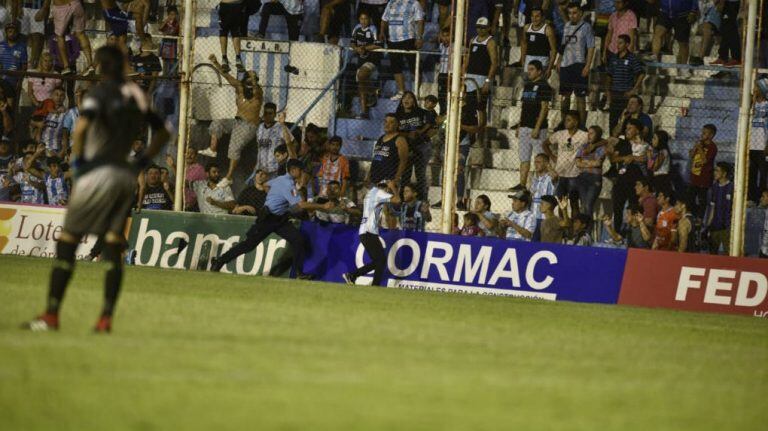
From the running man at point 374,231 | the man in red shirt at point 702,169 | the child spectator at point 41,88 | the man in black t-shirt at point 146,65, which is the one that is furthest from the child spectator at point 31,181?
the man in red shirt at point 702,169

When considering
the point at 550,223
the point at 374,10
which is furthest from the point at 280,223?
the point at 374,10

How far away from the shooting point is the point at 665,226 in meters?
20.7

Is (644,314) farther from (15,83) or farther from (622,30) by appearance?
(15,83)

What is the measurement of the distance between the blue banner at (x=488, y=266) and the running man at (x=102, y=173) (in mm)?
10885

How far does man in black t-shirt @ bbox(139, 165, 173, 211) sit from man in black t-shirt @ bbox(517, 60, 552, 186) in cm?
640

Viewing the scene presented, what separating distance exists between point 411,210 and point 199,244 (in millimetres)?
3584

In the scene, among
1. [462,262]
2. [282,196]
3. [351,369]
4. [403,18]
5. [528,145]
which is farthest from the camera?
[403,18]

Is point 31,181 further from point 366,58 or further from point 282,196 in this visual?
point 366,58

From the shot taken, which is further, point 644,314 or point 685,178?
point 685,178

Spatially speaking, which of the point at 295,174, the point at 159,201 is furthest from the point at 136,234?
the point at 295,174

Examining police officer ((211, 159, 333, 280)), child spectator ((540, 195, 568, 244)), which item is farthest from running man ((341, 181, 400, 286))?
child spectator ((540, 195, 568, 244))

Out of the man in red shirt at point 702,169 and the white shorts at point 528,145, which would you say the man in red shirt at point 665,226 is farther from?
the white shorts at point 528,145

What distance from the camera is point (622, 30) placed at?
2381cm

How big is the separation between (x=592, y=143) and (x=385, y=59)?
5007 mm
